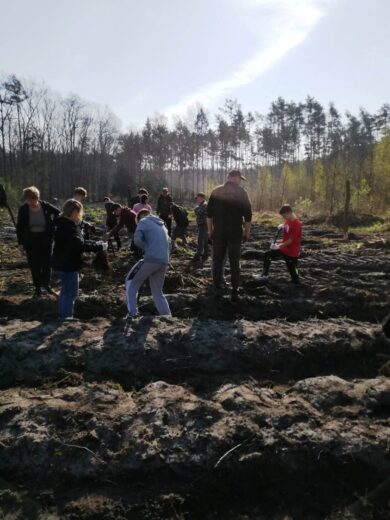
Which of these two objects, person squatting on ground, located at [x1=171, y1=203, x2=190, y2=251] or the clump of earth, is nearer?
the clump of earth

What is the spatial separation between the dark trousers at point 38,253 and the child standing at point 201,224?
16.9ft

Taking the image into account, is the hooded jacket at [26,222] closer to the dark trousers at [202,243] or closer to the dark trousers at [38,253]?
the dark trousers at [38,253]

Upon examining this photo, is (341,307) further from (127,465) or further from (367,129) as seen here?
(367,129)

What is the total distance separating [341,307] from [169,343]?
3.51m

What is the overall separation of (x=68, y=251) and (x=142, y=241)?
0.90m

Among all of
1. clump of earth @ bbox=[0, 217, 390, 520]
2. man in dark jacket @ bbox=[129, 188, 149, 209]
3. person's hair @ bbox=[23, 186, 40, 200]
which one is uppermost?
man in dark jacket @ bbox=[129, 188, 149, 209]

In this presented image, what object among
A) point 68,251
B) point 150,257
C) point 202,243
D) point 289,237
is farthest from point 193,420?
point 202,243

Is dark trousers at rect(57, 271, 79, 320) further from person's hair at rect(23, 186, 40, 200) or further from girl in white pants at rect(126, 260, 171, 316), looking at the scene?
person's hair at rect(23, 186, 40, 200)

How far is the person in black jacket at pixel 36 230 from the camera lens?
7043 mm

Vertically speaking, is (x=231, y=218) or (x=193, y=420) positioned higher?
(x=231, y=218)

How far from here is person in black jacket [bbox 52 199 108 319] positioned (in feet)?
18.9

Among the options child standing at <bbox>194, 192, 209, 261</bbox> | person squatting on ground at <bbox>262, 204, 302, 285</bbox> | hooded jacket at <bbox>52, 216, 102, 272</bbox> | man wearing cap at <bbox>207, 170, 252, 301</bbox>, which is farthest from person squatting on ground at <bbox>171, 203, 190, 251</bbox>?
hooded jacket at <bbox>52, 216, 102, 272</bbox>

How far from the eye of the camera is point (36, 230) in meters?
7.16

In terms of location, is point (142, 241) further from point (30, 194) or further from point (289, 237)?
point (289, 237)
